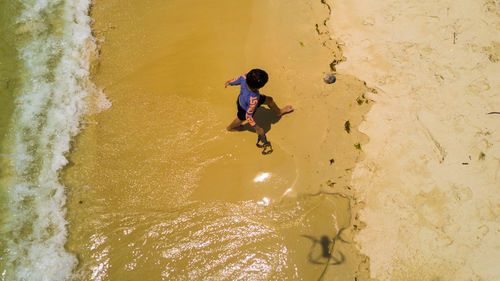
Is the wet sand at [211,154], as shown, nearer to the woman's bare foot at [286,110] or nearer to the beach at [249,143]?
the beach at [249,143]

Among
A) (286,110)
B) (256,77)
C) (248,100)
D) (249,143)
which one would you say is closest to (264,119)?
(286,110)

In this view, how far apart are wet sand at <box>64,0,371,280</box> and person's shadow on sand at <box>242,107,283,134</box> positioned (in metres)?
0.02

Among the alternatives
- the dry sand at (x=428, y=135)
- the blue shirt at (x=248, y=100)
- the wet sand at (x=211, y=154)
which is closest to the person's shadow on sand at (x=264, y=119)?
the wet sand at (x=211, y=154)

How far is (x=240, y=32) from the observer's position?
19.5 ft

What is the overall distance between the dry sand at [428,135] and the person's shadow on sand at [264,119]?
4.94 ft

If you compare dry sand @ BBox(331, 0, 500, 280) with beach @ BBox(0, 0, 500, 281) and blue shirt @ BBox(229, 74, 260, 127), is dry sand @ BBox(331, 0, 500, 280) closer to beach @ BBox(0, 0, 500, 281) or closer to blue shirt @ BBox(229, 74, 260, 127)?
beach @ BBox(0, 0, 500, 281)

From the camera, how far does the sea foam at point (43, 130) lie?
4094mm

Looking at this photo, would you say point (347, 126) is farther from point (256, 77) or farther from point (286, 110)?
point (256, 77)

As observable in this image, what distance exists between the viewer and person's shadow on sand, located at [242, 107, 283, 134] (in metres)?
4.93

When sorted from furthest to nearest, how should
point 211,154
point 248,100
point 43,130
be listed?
point 43,130 < point 211,154 < point 248,100

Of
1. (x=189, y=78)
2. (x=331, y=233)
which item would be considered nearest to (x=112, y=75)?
(x=189, y=78)

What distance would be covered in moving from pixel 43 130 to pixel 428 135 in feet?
21.8

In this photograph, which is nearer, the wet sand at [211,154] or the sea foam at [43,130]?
the wet sand at [211,154]

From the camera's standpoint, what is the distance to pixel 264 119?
502 centimetres
